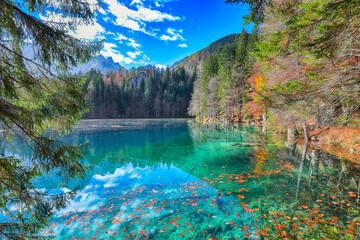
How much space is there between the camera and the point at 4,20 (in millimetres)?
2775

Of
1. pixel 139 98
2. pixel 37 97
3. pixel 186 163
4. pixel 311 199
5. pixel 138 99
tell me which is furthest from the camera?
pixel 139 98

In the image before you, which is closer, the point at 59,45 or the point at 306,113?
the point at 59,45

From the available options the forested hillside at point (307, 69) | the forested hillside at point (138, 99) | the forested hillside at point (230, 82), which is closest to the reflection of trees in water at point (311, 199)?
the forested hillside at point (307, 69)

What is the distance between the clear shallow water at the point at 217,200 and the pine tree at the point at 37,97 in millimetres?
2236

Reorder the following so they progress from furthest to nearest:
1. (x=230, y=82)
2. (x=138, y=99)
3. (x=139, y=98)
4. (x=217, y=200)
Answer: (x=139, y=98), (x=138, y=99), (x=230, y=82), (x=217, y=200)

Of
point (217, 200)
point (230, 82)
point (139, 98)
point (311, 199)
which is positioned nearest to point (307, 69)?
point (311, 199)

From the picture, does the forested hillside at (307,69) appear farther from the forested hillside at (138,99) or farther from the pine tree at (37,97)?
the forested hillside at (138,99)

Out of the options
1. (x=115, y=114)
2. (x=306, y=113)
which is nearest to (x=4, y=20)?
(x=306, y=113)

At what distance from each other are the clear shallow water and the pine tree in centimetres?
224

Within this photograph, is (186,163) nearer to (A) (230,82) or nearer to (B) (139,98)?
(A) (230,82)

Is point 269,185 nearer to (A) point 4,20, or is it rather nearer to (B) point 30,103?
(B) point 30,103

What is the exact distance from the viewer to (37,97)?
3.52m

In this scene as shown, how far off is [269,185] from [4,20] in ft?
28.3

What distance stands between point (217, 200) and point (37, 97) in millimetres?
5909
